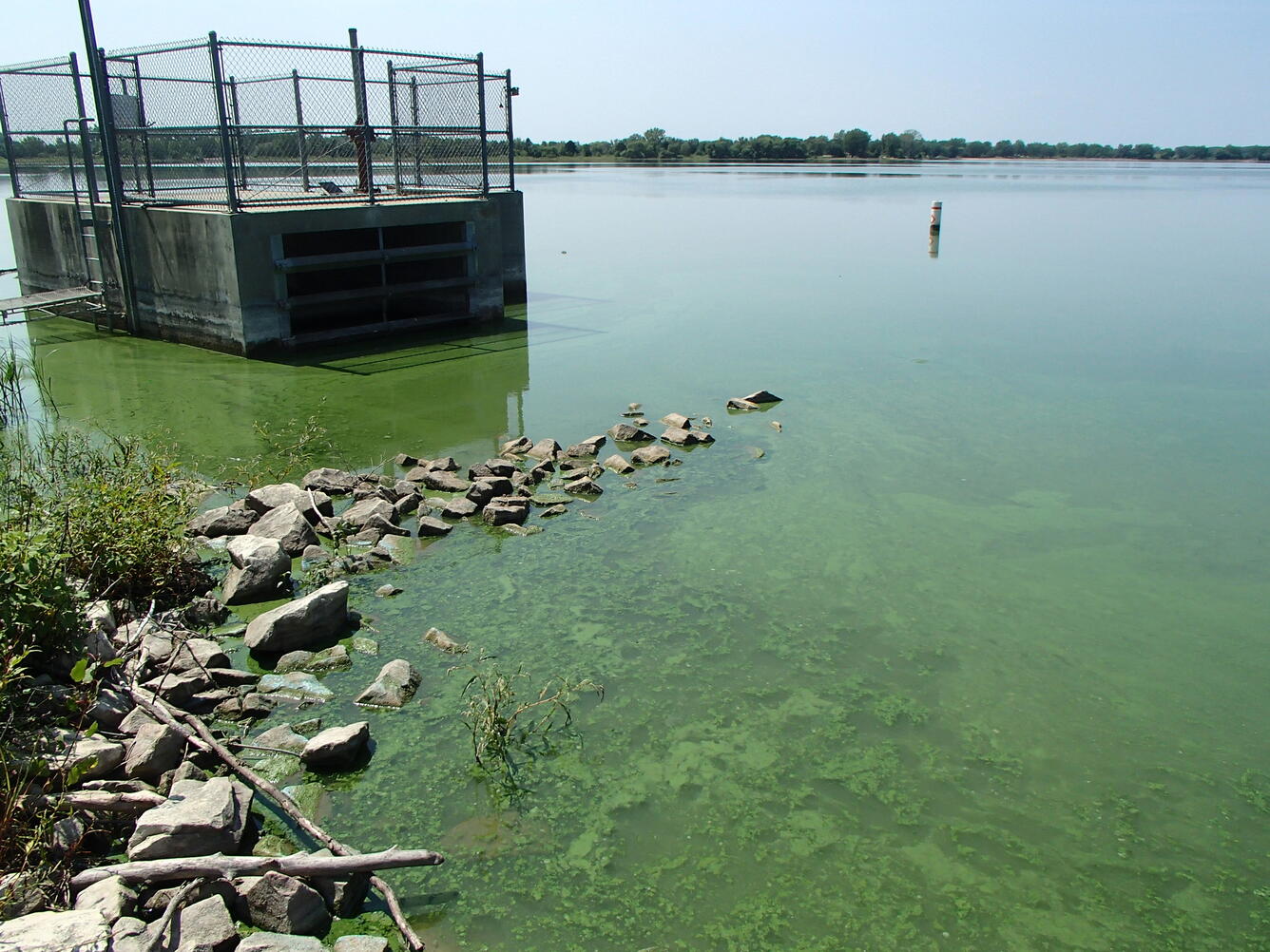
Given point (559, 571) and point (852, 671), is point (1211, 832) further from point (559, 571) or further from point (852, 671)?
point (559, 571)

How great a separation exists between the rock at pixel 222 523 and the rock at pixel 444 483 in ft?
5.05

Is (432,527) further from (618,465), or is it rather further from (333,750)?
(333,750)

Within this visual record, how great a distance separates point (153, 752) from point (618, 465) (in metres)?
5.33

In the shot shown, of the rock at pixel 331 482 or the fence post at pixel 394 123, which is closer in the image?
the rock at pixel 331 482

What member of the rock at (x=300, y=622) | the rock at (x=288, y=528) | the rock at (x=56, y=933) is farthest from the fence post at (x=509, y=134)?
the rock at (x=56, y=933)

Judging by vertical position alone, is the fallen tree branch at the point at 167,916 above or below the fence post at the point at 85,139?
below

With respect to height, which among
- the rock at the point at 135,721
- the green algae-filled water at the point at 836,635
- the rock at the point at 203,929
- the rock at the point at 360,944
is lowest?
the green algae-filled water at the point at 836,635

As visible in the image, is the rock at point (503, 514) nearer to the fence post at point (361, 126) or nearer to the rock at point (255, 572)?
the rock at point (255, 572)

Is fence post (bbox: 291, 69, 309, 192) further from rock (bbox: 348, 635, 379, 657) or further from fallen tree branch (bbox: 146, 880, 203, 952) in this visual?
fallen tree branch (bbox: 146, 880, 203, 952)

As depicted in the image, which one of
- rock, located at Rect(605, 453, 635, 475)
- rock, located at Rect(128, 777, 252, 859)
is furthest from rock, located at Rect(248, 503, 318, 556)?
rock, located at Rect(128, 777, 252, 859)

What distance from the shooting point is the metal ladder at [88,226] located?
13703 millimetres

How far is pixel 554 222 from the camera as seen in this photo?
32.3 m

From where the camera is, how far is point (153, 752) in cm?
435

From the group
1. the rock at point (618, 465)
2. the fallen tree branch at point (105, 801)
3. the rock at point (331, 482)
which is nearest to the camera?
the fallen tree branch at point (105, 801)
